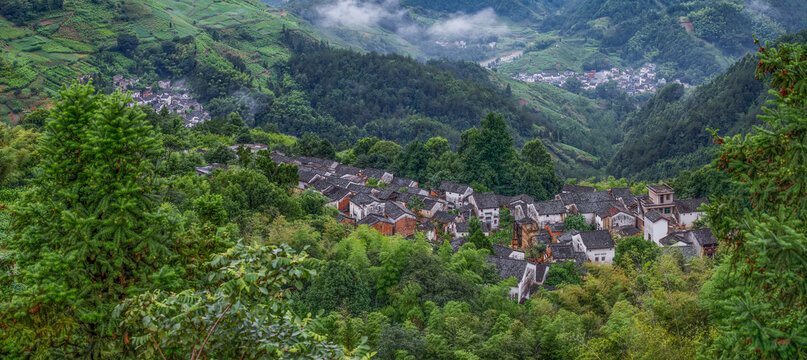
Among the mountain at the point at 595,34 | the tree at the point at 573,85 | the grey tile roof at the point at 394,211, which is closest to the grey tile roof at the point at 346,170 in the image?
the grey tile roof at the point at 394,211

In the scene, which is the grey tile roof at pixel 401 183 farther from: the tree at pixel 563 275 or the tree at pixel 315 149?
the tree at pixel 563 275

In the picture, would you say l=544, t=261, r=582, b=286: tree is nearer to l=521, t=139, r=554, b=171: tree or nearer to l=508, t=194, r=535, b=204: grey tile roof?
l=508, t=194, r=535, b=204: grey tile roof

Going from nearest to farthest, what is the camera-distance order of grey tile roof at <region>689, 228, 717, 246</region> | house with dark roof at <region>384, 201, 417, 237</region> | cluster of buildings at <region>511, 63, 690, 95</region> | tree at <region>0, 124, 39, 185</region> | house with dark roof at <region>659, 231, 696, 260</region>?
tree at <region>0, 124, 39, 185</region>
house with dark roof at <region>659, 231, 696, 260</region>
grey tile roof at <region>689, 228, 717, 246</region>
house with dark roof at <region>384, 201, 417, 237</region>
cluster of buildings at <region>511, 63, 690, 95</region>

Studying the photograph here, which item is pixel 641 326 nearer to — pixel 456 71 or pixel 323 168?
pixel 323 168

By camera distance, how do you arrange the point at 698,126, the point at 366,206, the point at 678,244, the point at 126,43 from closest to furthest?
the point at 678,244
the point at 366,206
the point at 698,126
the point at 126,43

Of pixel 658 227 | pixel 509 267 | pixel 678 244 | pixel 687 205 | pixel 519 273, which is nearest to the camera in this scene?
pixel 519 273

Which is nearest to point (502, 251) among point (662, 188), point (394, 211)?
point (394, 211)

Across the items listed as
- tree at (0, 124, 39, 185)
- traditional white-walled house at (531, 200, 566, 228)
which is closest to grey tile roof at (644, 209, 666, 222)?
traditional white-walled house at (531, 200, 566, 228)

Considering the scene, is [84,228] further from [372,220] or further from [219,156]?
[219,156]
